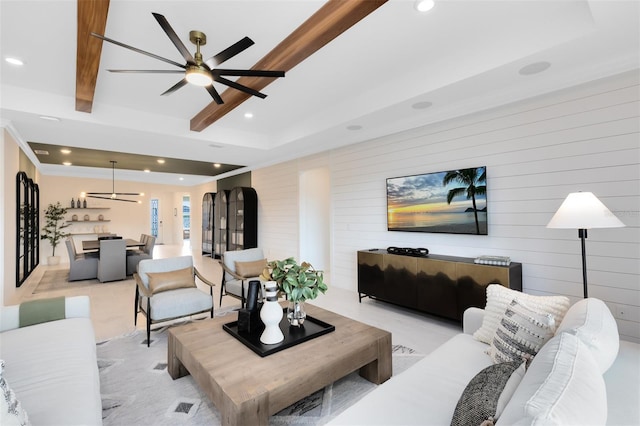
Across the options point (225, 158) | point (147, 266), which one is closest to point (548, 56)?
point (147, 266)

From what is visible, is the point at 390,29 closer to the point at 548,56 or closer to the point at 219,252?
the point at 548,56

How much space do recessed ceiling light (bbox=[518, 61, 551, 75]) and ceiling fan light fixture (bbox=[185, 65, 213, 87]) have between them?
2.80 meters

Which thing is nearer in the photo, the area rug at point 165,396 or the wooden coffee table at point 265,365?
the wooden coffee table at point 265,365

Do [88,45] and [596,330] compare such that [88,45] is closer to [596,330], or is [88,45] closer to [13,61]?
[13,61]

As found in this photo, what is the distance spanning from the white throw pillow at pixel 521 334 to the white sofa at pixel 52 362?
2108mm

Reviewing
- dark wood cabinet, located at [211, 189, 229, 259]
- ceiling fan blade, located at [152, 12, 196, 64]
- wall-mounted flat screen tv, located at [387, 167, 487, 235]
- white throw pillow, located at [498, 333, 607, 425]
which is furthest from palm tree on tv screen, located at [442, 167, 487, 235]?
dark wood cabinet, located at [211, 189, 229, 259]

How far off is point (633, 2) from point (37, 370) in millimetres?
4319

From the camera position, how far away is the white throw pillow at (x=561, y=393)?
28.8 inches

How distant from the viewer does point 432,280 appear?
3643 mm

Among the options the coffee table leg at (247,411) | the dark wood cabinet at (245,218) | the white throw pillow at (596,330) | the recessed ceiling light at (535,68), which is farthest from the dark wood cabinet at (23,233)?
the recessed ceiling light at (535,68)

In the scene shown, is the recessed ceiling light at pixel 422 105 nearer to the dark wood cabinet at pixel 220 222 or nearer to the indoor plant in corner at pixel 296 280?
the indoor plant in corner at pixel 296 280

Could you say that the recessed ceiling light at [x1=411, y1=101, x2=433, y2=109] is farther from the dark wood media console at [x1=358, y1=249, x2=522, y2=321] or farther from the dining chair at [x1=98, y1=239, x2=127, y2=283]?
the dining chair at [x1=98, y1=239, x2=127, y2=283]

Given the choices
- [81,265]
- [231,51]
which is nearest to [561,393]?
[231,51]

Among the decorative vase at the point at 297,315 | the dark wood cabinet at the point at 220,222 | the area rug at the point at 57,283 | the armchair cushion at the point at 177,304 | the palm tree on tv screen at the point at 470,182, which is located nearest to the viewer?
the decorative vase at the point at 297,315
